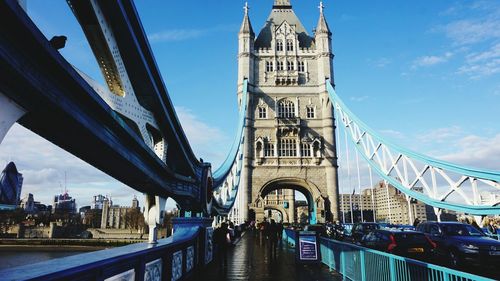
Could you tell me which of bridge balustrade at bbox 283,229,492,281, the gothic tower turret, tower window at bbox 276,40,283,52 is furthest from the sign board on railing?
tower window at bbox 276,40,283,52

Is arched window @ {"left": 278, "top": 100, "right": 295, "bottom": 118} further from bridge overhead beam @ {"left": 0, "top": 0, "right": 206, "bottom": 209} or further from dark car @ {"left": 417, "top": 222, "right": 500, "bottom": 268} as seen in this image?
bridge overhead beam @ {"left": 0, "top": 0, "right": 206, "bottom": 209}

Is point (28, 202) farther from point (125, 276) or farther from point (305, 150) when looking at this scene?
point (125, 276)

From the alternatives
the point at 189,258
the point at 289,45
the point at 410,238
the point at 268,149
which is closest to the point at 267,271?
the point at 189,258

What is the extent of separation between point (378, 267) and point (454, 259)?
5.29 m

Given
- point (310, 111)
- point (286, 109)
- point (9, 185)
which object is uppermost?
point (286, 109)

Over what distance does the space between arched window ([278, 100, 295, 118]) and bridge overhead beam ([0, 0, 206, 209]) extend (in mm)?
32901

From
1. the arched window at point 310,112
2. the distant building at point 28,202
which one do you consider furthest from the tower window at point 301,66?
the distant building at point 28,202

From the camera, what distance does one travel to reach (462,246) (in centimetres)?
1027

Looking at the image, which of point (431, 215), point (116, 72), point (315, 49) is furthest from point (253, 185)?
point (431, 215)

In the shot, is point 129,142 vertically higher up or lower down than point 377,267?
higher up

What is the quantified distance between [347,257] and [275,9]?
42909 mm

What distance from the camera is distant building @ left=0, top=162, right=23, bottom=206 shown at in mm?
3604

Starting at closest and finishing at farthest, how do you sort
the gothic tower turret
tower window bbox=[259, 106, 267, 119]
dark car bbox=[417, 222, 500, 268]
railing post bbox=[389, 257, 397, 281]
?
railing post bbox=[389, 257, 397, 281]
dark car bbox=[417, 222, 500, 268]
tower window bbox=[259, 106, 267, 119]
the gothic tower turret

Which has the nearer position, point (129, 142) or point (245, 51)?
point (129, 142)
